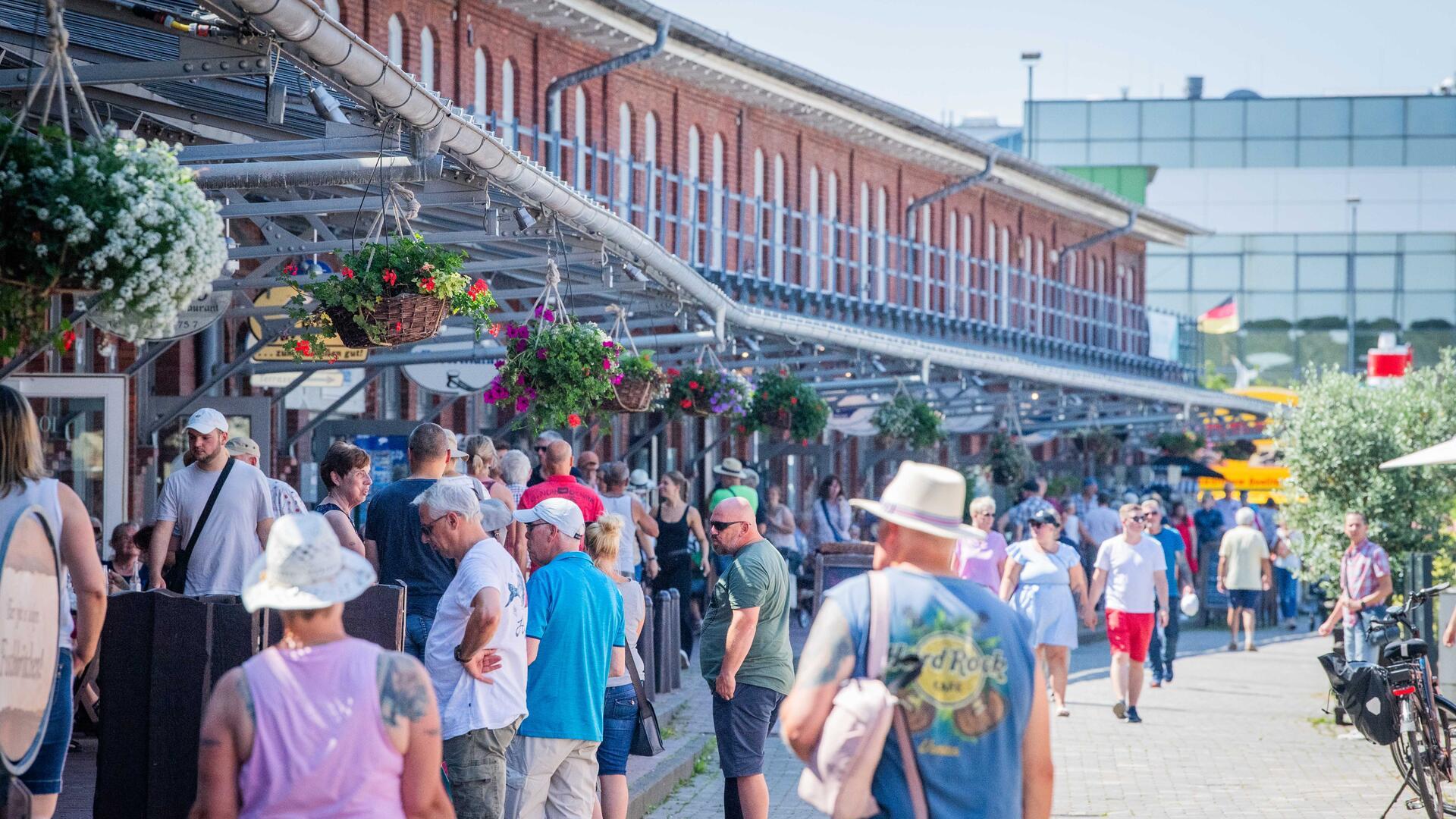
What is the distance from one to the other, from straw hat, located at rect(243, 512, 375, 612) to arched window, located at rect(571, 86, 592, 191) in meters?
18.8

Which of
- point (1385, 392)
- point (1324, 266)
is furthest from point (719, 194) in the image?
point (1324, 266)

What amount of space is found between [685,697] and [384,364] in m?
3.63

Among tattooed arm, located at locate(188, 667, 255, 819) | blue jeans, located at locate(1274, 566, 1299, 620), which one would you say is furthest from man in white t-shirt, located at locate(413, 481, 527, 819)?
blue jeans, located at locate(1274, 566, 1299, 620)

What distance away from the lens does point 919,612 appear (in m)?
4.92

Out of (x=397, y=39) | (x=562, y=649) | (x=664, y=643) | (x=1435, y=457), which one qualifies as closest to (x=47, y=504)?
(x=562, y=649)

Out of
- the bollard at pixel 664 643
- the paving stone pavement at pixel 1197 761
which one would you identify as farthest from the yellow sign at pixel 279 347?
the paving stone pavement at pixel 1197 761

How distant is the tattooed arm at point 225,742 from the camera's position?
448cm

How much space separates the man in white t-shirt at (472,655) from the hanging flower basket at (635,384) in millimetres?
5791

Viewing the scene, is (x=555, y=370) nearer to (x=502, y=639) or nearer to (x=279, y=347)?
(x=279, y=347)

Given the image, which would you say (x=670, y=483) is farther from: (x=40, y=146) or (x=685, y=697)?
(x=40, y=146)

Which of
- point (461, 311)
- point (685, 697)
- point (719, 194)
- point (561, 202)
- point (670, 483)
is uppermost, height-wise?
point (719, 194)

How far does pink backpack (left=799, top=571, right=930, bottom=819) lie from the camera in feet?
15.7

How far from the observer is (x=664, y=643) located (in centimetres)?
1384

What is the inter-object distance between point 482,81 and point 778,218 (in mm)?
8420
